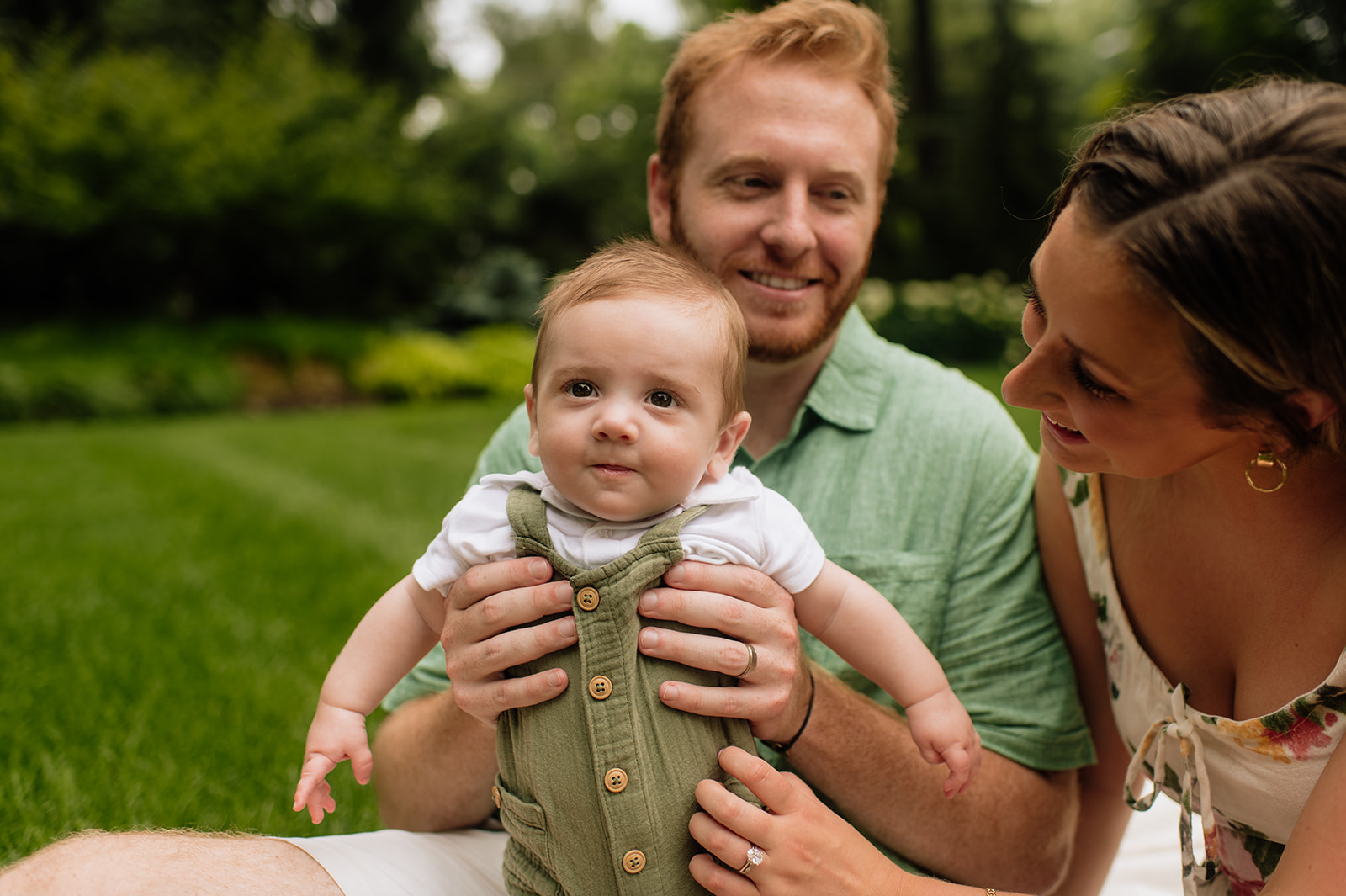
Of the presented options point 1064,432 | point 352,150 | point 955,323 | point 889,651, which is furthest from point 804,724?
point 352,150

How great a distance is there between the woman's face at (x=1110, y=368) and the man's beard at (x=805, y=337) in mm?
722

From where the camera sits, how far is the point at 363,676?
164 centimetres

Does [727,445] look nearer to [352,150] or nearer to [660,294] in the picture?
[660,294]

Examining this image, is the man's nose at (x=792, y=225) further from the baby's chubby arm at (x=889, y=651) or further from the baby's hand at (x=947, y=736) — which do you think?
the baby's hand at (x=947, y=736)

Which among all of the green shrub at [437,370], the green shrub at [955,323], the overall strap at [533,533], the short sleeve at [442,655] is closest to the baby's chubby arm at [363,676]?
the overall strap at [533,533]

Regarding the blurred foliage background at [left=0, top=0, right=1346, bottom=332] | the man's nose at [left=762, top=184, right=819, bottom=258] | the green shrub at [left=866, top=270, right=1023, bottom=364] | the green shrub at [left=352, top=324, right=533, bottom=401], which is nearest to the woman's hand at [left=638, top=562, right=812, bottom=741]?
the man's nose at [left=762, top=184, right=819, bottom=258]

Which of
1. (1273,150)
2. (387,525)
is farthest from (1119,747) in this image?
(387,525)

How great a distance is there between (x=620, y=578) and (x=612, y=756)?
0.27m

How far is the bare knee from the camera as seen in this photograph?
4.86ft

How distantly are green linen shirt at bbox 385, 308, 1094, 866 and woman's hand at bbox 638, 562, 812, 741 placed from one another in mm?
443

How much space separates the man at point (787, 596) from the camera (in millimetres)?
1553

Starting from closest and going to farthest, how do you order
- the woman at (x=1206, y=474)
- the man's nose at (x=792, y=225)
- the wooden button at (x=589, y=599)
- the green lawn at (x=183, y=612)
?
the woman at (x=1206, y=474) < the wooden button at (x=589, y=599) < the man's nose at (x=792, y=225) < the green lawn at (x=183, y=612)

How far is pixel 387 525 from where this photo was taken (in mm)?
6504

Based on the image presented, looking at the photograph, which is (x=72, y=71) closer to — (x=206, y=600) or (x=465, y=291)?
(x=465, y=291)
